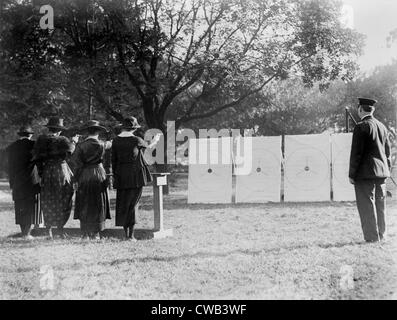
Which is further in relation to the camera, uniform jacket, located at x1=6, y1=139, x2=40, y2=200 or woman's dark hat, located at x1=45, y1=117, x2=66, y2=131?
uniform jacket, located at x1=6, y1=139, x2=40, y2=200

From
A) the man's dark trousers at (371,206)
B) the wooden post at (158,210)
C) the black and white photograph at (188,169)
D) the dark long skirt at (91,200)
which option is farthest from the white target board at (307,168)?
the dark long skirt at (91,200)

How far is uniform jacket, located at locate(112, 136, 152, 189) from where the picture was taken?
7.66 m

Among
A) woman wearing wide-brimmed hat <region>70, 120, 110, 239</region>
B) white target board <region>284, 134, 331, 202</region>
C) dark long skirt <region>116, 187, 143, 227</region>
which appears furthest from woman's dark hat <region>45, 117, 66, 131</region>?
white target board <region>284, 134, 331, 202</region>

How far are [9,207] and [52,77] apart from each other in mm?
4067

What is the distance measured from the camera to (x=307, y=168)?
13.0 metres

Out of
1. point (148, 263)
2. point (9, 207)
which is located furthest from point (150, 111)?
point (148, 263)

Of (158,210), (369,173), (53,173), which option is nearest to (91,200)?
(53,173)

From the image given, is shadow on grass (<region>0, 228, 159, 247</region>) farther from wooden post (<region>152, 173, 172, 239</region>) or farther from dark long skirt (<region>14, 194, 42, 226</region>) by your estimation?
dark long skirt (<region>14, 194, 42, 226</region>)

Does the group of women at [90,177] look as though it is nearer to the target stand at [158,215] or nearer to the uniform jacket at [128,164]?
the uniform jacket at [128,164]

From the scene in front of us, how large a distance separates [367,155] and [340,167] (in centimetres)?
615

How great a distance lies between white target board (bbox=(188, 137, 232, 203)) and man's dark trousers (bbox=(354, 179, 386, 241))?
6523 mm

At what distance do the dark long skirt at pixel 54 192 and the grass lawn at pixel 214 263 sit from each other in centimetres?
37

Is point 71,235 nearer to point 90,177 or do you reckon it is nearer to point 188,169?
point 90,177

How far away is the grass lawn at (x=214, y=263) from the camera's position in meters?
4.75
